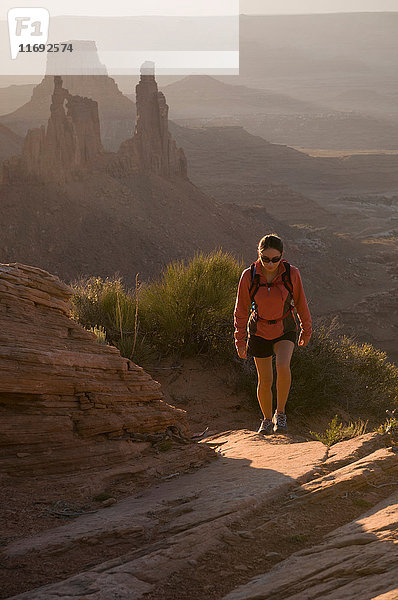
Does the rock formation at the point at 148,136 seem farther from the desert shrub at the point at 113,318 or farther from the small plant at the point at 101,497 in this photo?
the small plant at the point at 101,497

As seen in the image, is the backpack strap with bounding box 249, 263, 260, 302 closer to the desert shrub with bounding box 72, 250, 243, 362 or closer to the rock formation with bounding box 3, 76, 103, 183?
the desert shrub with bounding box 72, 250, 243, 362

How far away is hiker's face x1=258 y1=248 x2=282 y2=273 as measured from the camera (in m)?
5.80

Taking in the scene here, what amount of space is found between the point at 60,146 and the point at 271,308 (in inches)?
1129

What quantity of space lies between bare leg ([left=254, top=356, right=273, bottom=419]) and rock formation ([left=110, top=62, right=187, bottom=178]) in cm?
3259

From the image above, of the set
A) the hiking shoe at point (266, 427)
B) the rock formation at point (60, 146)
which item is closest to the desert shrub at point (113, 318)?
the hiking shoe at point (266, 427)

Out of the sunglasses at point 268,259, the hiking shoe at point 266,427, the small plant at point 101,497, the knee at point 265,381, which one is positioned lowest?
the hiking shoe at point 266,427

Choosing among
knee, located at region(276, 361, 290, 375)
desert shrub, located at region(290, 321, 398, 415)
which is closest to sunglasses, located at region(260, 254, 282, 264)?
knee, located at region(276, 361, 290, 375)

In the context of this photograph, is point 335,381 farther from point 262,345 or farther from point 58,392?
point 58,392

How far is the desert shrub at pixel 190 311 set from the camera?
9523 millimetres

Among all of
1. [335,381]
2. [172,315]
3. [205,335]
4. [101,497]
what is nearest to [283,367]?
[101,497]

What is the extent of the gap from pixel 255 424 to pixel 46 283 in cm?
336

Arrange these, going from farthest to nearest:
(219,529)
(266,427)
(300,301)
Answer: (266,427)
(300,301)
(219,529)

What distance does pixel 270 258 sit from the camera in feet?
19.1

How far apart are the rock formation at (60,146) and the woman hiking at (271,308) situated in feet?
88.2
